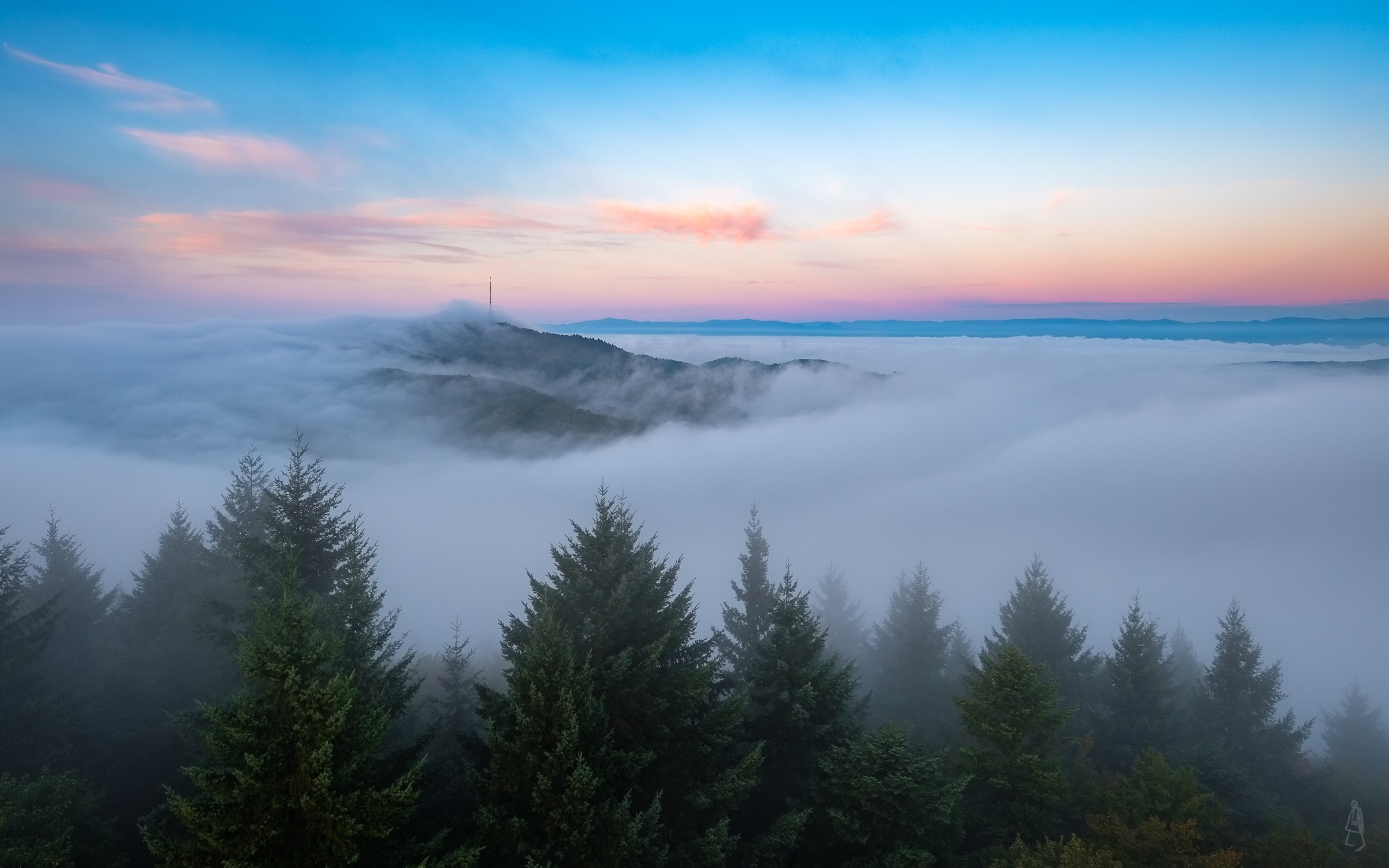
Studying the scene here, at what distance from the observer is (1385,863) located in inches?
743

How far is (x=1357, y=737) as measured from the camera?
169ft

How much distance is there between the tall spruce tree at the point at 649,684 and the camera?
15.6 metres

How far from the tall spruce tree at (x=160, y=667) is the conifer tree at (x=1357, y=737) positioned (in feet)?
241

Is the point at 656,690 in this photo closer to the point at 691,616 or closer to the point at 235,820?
the point at 691,616

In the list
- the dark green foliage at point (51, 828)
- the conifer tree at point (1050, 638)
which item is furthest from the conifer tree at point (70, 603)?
the conifer tree at point (1050, 638)

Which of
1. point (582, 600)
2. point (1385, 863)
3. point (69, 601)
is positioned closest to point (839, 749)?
point (582, 600)

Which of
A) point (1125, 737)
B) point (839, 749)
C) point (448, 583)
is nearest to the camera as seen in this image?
point (839, 749)

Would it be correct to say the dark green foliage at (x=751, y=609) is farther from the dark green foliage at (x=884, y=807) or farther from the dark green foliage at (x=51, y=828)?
the dark green foliage at (x=51, y=828)

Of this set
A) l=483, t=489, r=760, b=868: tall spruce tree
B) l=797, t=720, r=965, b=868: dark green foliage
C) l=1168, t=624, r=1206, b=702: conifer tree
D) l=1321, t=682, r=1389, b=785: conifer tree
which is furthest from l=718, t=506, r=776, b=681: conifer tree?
l=1321, t=682, r=1389, b=785: conifer tree

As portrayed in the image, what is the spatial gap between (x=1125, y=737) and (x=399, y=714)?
3462 cm

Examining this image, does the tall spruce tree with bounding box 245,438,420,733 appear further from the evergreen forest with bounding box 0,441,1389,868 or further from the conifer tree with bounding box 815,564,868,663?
the conifer tree with bounding box 815,564,868,663

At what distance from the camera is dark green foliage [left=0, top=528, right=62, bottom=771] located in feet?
67.4

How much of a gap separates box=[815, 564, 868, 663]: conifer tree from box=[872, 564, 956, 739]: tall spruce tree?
9310mm

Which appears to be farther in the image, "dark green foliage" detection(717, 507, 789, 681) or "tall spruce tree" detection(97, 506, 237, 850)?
"dark green foliage" detection(717, 507, 789, 681)
